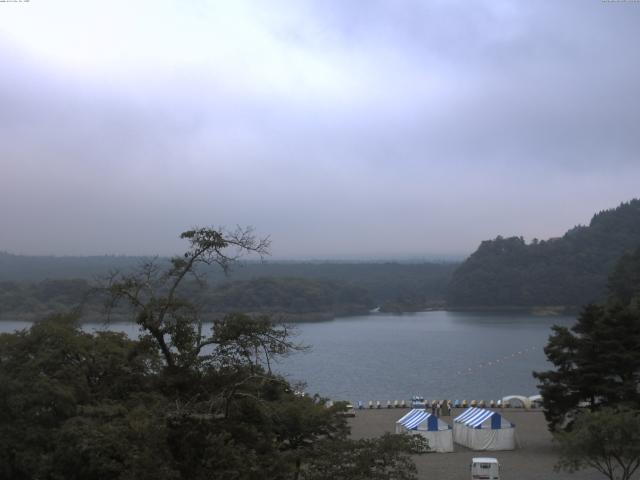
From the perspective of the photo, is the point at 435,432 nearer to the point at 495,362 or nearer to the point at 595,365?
the point at 595,365

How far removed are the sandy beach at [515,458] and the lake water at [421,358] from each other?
10.1ft

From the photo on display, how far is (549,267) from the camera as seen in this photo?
84.2m

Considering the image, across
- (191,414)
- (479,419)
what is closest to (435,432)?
(479,419)

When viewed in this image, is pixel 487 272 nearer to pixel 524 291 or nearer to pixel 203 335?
pixel 524 291

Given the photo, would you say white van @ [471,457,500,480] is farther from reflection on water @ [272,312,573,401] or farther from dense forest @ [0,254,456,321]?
dense forest @ [0,254,456,321]

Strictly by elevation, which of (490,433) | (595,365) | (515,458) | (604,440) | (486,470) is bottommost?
(515,458)

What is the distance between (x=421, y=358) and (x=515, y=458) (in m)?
28.4

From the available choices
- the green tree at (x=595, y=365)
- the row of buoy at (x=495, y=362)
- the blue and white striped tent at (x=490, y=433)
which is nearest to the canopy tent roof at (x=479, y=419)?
the blue and white striped tent at (x=490, y=433)

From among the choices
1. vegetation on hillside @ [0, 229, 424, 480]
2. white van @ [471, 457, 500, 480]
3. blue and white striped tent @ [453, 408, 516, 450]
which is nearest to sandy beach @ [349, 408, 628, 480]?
blue and white striped tent @ [453, 408, 516, 450]

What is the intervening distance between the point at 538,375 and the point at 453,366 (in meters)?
23.8

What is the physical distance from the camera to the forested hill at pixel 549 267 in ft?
262

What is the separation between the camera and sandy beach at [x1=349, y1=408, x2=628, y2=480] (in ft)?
46.3

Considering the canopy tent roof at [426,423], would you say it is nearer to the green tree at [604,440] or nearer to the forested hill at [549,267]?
the green tree at [604,440]

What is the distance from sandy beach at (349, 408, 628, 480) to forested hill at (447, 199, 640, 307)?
59268 mm
